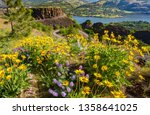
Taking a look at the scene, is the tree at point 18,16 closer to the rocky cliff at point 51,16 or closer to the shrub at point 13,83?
the shrub at point 13,83

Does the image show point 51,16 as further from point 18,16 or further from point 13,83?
point 13,83

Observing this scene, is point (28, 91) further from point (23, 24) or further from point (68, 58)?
point (23, 24)

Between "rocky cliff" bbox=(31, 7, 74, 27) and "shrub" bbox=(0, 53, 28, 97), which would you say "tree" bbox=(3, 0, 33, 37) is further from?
"rocky cliff" bbox=(31, 7, 74, 27)

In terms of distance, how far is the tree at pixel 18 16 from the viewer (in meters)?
33.6

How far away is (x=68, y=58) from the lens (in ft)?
29.6

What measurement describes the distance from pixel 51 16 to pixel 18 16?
10032cm

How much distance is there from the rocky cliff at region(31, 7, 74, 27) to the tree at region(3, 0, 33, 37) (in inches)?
3578

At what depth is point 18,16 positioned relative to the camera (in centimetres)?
3428

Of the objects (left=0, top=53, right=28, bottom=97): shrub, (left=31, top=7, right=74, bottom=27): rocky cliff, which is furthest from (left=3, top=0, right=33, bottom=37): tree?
(left=31, top=7, right=74, bottom=27): rocky cliff

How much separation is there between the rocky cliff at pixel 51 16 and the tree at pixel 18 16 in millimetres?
90879

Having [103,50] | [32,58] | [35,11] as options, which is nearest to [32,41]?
[32,58]

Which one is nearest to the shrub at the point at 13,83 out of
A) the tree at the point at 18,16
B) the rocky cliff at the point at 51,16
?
the tree at the point at 18,16

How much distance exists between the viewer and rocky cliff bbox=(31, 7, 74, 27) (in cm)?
12788

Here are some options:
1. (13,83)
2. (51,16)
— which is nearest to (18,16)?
(13,83)
